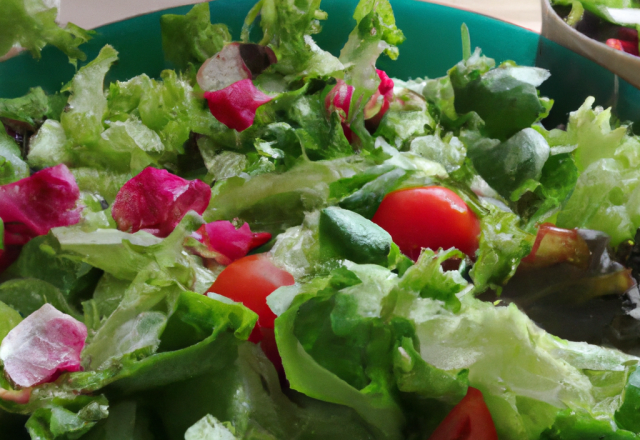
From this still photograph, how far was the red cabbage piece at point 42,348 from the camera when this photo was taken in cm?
29

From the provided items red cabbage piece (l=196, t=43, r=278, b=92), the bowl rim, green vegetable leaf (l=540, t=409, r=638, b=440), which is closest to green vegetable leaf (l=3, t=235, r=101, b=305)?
red cabbage piece (l=196, t=43, r=278, b=92)

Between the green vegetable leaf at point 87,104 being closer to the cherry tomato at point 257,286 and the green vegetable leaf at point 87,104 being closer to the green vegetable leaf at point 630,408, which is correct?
the cherry tomato at point 257,286

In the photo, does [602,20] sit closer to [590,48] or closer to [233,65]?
[590,48]

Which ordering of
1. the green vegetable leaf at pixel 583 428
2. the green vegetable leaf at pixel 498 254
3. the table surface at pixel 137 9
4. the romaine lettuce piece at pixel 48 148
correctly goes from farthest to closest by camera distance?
1. the table surface at pixel 137 9
2. the romaine lettuce piece at pixel 48 148
3. the green vegetable leaf at pixel 498 254
4. the green vegetable leaf at pixel 583 428

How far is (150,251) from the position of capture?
0.35 metres

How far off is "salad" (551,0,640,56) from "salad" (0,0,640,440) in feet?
0.63

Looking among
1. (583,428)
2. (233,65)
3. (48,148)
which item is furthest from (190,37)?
(583,428)

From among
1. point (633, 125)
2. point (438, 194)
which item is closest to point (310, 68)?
point (438, 194)

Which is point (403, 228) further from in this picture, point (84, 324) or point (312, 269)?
point (84, 324)

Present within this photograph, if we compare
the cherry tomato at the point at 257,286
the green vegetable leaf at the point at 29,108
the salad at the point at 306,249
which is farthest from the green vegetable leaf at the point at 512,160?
the green vegetable leaf at the point at 29,108

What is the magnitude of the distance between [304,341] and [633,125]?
432 millimetres

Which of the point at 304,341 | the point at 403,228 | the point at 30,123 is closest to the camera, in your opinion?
the point at 304,341

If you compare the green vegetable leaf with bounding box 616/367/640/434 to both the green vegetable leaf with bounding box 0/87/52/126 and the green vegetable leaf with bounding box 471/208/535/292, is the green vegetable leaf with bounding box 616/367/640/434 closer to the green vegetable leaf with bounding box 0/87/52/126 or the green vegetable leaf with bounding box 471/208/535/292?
the green vegetable leaf with bounding box 471/208/535/292

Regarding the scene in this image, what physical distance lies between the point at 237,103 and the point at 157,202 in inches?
5.5
